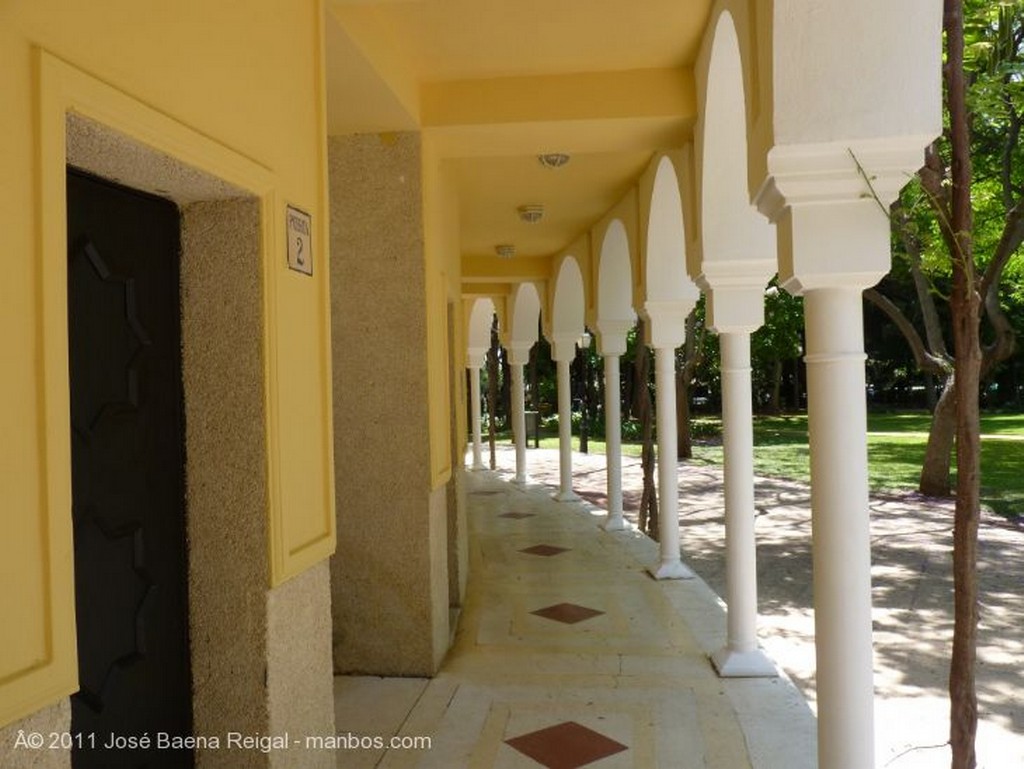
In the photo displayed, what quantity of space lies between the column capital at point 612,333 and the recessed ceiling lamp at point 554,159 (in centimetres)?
378

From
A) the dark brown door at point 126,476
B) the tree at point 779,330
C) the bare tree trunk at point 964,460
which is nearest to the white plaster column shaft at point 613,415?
the bare tree trunk at point 964,460

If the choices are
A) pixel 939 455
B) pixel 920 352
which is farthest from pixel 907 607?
pixel 939 455

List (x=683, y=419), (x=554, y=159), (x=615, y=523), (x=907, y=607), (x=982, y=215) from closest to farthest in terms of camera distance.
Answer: (x=554, y=159), (x=907, y=607), (x=615, y=523), (x=982, y=215), (x=683, y=419)

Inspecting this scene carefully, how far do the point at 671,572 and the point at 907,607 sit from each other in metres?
1.92

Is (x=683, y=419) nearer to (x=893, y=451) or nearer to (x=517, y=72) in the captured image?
(x=893, y=451)

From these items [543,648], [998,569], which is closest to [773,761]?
[543,648]

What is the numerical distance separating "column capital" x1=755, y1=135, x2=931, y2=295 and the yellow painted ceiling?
1818 millimetres

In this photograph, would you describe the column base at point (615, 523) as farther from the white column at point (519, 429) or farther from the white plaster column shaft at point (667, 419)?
the white column at point (519, 429)

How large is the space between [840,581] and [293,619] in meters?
1.91

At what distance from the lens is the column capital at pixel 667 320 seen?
298 inches

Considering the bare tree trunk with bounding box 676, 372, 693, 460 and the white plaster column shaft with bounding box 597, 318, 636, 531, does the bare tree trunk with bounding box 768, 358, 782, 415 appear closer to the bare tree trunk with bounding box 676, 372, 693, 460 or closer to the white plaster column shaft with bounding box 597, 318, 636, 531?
A: the bare tree trunk with bounding box 676, 372, 693, 460

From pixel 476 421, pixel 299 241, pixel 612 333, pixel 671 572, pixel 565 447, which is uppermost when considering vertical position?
pixel 612 333

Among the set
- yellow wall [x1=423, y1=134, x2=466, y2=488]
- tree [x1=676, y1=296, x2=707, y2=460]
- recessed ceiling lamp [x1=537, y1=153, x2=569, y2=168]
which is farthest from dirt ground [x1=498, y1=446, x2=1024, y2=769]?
recessed ceiling lamp [x1=537, y1=153, x2=569, y2=168]

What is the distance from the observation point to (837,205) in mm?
3039
